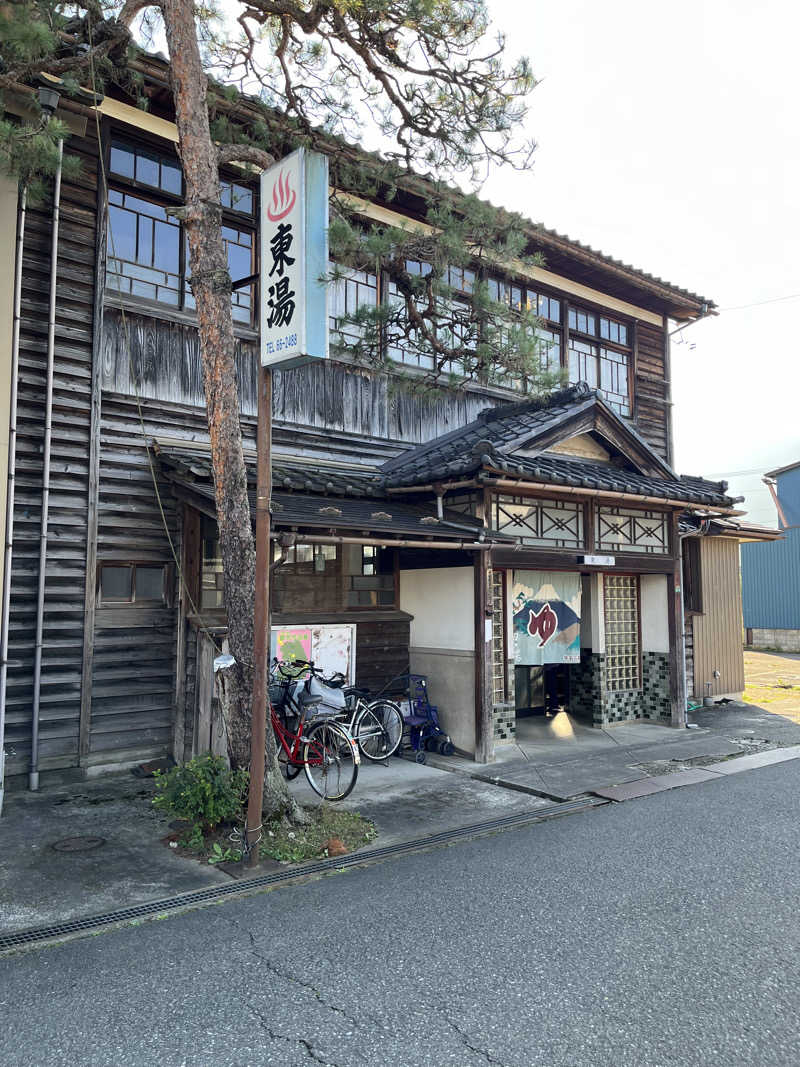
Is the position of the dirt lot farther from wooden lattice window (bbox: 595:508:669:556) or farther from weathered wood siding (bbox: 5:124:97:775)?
weathered wood siding (bbox: 5:124:97:775)

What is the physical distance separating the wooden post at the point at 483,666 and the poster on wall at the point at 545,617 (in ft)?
3.77

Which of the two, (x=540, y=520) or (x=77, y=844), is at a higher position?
(x=540, y=520)

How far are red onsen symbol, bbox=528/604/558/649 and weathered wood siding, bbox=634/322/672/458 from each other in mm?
6565

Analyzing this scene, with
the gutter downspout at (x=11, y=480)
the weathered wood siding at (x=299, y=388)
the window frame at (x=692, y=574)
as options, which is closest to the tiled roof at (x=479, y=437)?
the weathered wood siding at (x=299, y=388)

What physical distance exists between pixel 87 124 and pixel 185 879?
8.72m

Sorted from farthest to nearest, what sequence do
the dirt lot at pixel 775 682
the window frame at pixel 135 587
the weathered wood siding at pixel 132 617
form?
1. the dirt lot at pixel 775 682
2. the window frame at pixel 135 587
3. the weathered wood siding at pixel 132 617

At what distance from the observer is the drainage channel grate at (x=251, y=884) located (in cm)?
464

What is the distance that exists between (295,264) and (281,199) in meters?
0.70

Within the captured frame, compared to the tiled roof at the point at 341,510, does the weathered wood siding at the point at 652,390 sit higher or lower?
higher

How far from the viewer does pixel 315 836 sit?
6.23m

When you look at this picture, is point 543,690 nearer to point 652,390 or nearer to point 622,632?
point 622,632

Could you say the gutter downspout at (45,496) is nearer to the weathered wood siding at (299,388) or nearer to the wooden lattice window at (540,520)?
the weathered wood siding at (299,388)

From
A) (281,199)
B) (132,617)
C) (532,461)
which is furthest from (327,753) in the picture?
(281,199)

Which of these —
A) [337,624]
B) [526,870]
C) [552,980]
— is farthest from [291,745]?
[552,980]
